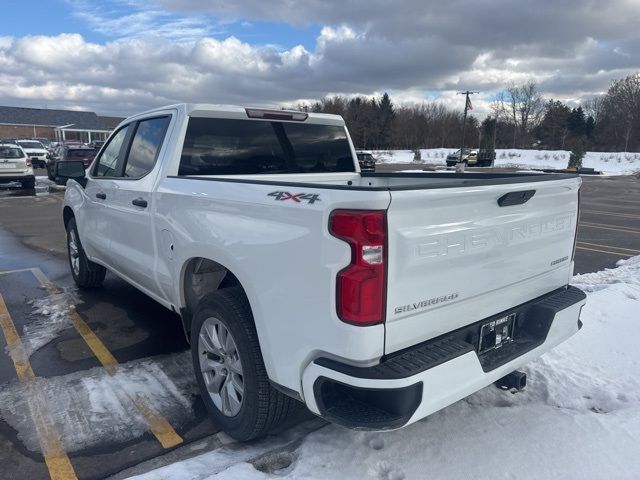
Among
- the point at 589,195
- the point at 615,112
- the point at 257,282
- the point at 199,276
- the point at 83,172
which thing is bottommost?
the point at 589,195

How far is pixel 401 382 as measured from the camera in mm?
2162

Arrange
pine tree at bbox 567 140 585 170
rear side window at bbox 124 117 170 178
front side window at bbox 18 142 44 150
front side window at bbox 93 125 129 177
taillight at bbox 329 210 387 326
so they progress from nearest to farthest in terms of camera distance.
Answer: taillight at bbox 329 210 387 326, rear side window at bbox 124 117 170 178, front side window at bbox 93 125 129 177, front side window at bbox 18 142 44 150, pine tree at bbox 567 140 585 170

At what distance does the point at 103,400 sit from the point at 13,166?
65.3ft

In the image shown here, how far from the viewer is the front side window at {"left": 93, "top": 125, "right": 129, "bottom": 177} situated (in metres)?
4.77

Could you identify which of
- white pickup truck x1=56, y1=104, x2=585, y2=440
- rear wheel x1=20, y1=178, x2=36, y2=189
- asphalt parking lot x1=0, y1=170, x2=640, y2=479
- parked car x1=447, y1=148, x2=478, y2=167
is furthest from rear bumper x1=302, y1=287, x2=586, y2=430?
parked car x1=447, y1=148, x2=478, y2=167

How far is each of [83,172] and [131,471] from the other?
3.60 metres

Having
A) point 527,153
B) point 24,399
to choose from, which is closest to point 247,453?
point 24,399

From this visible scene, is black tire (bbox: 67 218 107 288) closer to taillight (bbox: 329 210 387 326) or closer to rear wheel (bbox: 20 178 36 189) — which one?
taillight (bbox: 329 210 387 326)

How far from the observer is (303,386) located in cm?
239

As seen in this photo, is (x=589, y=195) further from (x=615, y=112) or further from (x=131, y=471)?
(x=615, y=112)

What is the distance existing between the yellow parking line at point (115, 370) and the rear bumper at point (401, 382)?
1230 mm

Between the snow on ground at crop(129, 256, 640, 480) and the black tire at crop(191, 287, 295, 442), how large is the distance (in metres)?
0.17

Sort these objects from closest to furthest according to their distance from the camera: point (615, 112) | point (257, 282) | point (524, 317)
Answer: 1. point (257, 282)
2. point (524, 317)
3. point (615, 112)

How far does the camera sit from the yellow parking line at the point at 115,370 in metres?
3.11
